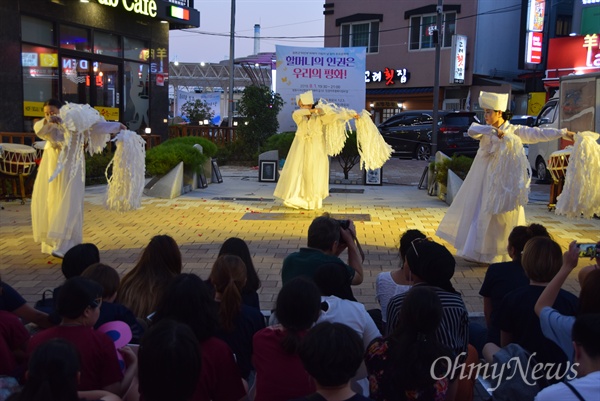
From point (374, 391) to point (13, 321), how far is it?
1.83 metres

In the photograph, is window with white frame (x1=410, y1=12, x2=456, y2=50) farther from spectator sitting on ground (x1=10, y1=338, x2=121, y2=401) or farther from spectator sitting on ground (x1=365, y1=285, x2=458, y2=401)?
spectator sitting on ground (x1=10, y1=338, x2=121, y2=401)

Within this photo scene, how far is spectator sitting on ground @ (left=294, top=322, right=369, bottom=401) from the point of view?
2.47 m

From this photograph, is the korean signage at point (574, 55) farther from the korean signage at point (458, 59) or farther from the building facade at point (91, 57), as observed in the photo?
the building facade at point (91, 57)

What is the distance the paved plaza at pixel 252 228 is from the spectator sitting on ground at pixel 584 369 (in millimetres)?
3418

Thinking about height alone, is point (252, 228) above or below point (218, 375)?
below

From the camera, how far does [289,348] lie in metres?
3.02

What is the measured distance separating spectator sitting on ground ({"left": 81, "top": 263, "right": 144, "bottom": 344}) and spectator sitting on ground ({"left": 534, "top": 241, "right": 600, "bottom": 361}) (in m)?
2.08

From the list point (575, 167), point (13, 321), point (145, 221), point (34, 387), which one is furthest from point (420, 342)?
point (145, 221)

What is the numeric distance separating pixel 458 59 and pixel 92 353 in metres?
26.9

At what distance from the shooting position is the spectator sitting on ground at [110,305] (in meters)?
3.47

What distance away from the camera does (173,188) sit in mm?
12594

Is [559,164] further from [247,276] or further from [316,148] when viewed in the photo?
[247,276]

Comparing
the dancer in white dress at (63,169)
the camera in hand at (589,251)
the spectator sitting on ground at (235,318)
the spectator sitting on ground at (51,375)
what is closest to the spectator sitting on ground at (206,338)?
the spectator sitting on ground at (235,318)

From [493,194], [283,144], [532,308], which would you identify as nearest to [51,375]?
[532,308]
